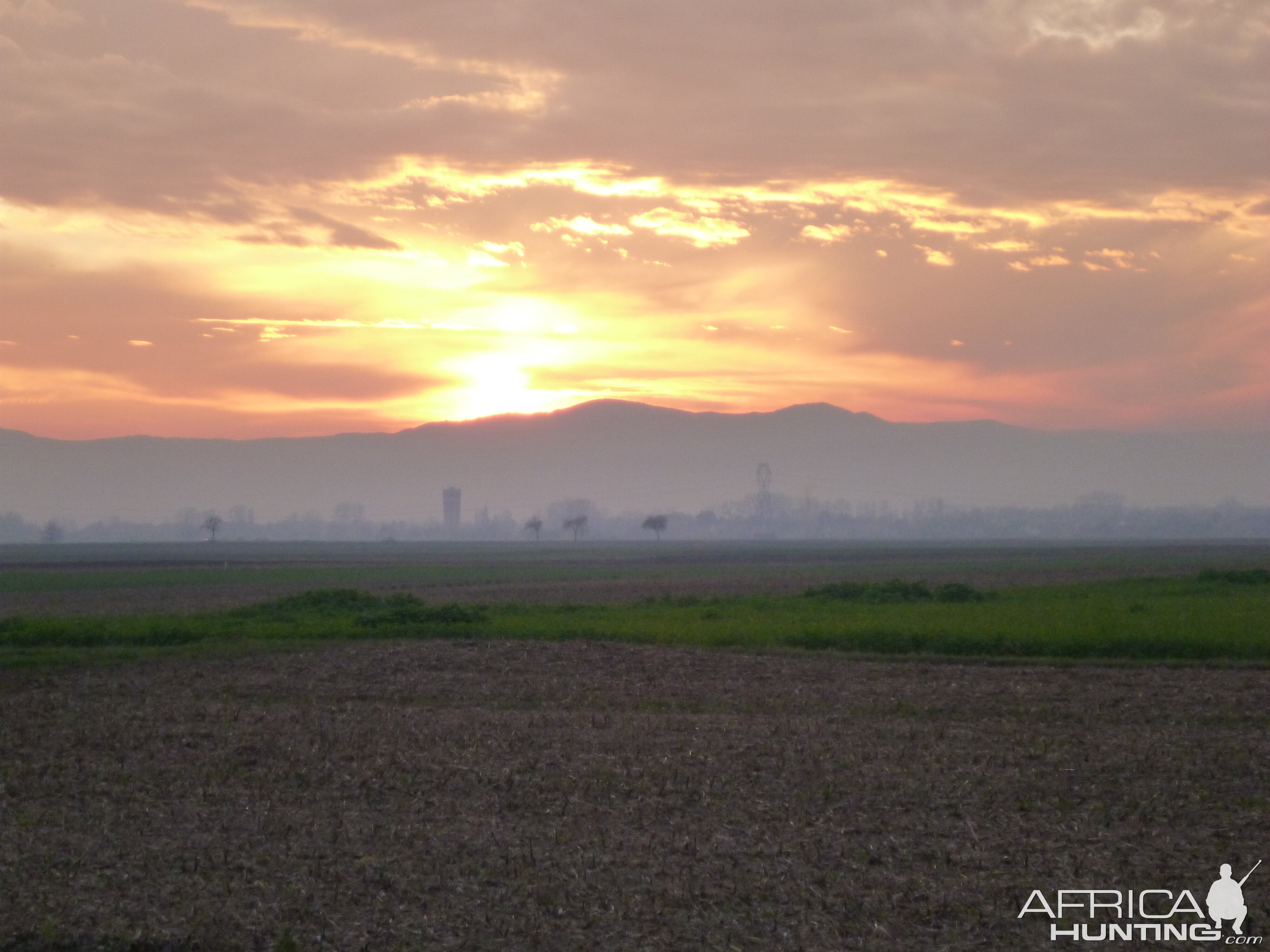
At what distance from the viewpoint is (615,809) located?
39.3ft

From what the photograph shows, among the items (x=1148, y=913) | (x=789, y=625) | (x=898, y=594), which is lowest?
(x=1148, y=913)

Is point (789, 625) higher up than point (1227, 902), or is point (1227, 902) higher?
point (789, 625)

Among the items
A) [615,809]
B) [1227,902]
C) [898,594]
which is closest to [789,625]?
[898,594]

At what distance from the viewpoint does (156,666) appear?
2367 centimetres

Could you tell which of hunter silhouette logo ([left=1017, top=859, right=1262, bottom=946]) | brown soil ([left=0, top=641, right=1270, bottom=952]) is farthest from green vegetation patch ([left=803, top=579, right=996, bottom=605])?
hunter silhouette logo ([left=1017, top=859, right=1262, bottom=946])

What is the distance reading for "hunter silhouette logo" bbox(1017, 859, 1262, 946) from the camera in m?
8.49

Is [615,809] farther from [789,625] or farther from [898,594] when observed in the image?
[898,594]

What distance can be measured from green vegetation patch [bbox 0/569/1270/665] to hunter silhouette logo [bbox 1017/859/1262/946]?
15.6m

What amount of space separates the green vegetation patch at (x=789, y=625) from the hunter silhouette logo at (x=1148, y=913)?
1560cm

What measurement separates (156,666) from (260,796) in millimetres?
12696

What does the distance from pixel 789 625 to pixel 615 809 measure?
57.9 feet

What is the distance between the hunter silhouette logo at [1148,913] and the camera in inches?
334

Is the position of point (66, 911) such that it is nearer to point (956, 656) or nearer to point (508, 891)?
point (508, 891)

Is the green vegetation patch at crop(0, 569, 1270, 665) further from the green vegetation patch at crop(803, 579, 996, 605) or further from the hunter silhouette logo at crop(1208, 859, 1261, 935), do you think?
the hunter silhouette logo at crop(1208, 859, 1261, 935)
